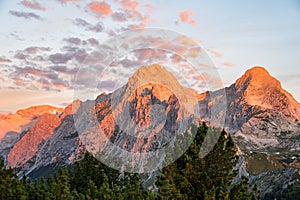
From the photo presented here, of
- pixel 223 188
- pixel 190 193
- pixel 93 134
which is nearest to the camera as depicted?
pixel 223 188

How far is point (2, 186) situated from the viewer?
34.6 metres

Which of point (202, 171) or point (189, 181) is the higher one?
point (202, 171)

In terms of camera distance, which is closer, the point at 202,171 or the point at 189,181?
the point at 189,181

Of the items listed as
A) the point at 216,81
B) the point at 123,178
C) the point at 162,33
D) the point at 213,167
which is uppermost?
the point at 162,33

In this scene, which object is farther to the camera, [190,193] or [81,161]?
[81,161]

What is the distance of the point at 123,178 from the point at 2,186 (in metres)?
26.5

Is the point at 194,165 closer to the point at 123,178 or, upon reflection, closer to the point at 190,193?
the point at 190,193

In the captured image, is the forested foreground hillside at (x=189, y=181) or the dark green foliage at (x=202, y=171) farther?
the dark green foliage at (x=202, y=171)

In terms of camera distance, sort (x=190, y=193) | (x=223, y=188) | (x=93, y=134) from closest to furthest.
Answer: (x=223, y=188) < (x=190, y=193) < (x=93, y=134)

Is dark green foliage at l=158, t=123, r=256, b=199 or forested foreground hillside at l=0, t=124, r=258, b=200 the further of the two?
dark green foliage at l=158, t=123, r=256, b=199

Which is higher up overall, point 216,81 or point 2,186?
point 216,81

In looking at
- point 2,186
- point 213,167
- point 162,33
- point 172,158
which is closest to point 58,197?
point 2,186

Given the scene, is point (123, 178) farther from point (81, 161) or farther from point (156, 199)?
point (156, 199)

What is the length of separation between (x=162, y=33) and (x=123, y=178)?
79.9 feet
